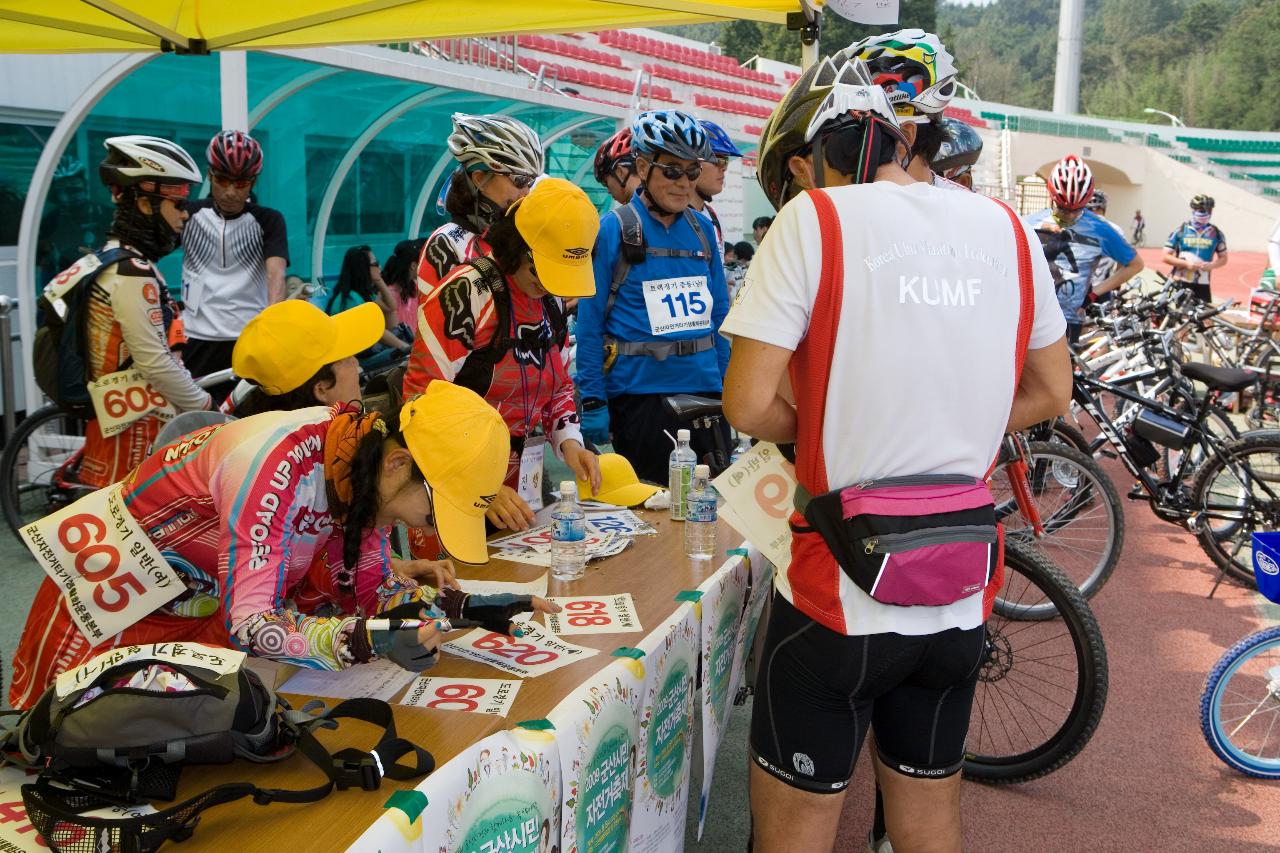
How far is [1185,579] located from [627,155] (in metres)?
3.48

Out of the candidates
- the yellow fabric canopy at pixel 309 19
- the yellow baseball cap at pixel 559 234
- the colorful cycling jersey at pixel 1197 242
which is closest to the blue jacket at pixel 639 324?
the yellow fabric canopy at pixel 309 19

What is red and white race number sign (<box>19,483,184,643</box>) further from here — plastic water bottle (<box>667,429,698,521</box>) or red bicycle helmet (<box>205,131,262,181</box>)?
red bicycle helmet (<box>205,131,262,181</box>)

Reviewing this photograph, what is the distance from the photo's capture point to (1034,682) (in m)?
3.39

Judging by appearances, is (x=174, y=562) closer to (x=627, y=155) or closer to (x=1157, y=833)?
(x=1157, y=833)

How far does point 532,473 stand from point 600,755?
1240 mm

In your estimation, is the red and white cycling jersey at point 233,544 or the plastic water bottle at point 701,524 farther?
the plastic water bottle at point 701,524

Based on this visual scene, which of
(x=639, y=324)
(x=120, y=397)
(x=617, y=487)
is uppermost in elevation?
(x=639, y=324)

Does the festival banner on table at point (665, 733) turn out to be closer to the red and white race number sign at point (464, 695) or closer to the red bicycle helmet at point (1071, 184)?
the red and white race number sign at point (464, 695)

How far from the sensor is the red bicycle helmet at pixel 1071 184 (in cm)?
650

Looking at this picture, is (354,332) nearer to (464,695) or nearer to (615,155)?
(464,695)

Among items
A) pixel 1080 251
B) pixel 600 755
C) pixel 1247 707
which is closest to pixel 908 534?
pixel 600 755

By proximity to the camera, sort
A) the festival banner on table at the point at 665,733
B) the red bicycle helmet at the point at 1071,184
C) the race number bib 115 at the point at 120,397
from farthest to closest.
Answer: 1. the red bicycle helmet at the point at 1071,184
2. the race number bib 115 at the point at 120,397
3. the festival banner on table at the point at 665,733

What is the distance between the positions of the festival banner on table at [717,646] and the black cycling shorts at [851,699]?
61 centimetres

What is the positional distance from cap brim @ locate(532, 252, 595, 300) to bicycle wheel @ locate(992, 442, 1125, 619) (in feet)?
8.27
